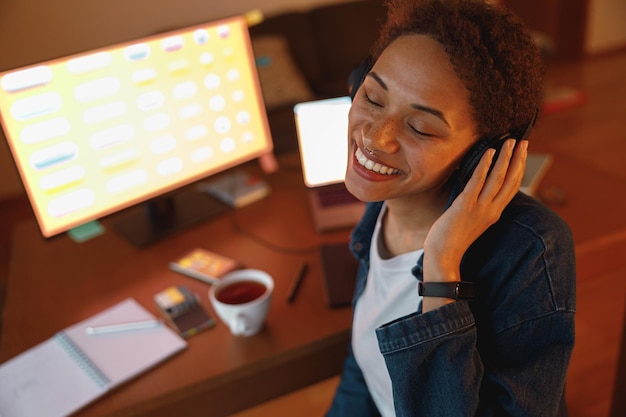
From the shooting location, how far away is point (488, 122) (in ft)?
2.46

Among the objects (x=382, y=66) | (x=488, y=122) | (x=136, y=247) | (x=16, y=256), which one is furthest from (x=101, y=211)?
(x=488, y=122)

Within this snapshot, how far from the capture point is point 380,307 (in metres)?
0.91

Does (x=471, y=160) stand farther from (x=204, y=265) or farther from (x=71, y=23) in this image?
(x=71, y=23)

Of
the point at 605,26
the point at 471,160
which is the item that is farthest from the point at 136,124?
the point at 605,26

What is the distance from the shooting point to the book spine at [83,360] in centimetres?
92

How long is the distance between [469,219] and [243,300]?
0.44 m

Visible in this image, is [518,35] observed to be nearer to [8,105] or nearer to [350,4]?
[8,105]

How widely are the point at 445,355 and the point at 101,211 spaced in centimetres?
82

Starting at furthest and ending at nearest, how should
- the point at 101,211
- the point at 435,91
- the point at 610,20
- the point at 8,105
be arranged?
the point at 610,20 → the point at 101,211 → the point at 8,105 → the point at 435,91

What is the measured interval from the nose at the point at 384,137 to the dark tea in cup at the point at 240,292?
382 millimetres

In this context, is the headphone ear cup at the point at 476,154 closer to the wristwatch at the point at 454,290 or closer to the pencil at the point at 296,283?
the wristwatch at the point at 454,290

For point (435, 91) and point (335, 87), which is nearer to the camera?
point (435, 91)

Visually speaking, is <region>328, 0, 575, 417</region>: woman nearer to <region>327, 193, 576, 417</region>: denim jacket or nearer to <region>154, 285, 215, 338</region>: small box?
<region>327, 193, 576, 417</region>: denim jacket

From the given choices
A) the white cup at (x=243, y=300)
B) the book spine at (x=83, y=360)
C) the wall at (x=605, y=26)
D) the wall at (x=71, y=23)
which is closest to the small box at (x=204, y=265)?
the white cup at (x=243, y=300)
